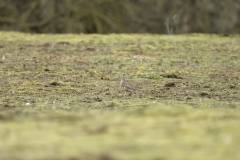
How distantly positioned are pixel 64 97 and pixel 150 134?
22.3 feet

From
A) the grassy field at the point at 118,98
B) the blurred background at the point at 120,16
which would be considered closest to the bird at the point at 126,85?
the grassy field at the point at 118,98

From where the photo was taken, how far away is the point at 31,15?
30438mm

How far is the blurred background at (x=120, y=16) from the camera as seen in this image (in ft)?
98.1

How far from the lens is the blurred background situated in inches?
1177

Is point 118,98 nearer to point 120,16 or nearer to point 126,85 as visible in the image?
point 126,85

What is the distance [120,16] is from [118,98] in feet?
61.4

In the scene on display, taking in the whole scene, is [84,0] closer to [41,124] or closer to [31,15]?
[31,15]

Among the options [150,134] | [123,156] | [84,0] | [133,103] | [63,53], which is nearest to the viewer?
[123,156]

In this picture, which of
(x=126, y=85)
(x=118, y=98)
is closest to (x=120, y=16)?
(x=126, y=85)

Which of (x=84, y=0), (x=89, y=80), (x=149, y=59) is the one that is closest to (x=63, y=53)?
(x=149, y=59)

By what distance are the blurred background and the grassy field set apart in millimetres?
3571

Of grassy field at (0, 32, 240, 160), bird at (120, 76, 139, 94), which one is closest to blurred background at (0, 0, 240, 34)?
grassy field at (0, 32, 240, 160)

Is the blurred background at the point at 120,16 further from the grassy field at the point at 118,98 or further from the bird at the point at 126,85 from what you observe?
the bird at the point at 126,85

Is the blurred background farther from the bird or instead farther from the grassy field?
the bird
